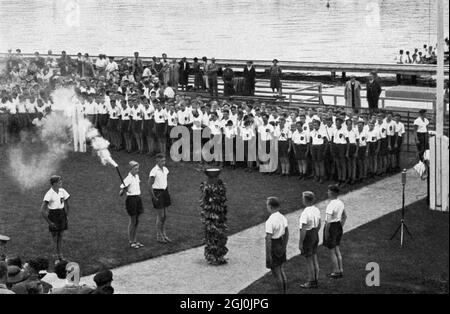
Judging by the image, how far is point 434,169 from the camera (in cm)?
1139

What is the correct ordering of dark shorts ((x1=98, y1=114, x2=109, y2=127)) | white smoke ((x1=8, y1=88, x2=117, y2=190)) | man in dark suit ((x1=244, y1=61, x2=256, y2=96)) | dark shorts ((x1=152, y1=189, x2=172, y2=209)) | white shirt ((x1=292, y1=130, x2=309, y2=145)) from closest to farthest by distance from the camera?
dark shorts ((x1=152, y1=189, x2=172, y2=209)) < white shirt ((x1=292, y1=130, x2=309, y2=145)) < white smoke ((x1=8, y1=88, x2=117, y2=190)) < dark shorts ((x1=98, y1=114, x2=109, y2=127)) < man in dark suit ((x1=244, y1=61, x2=256, y2=96))

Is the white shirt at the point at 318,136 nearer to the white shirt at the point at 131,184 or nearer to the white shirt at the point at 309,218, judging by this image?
the white shirt at the point at 131,184

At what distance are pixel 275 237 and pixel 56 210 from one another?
4583mm

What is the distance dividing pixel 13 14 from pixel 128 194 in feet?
234

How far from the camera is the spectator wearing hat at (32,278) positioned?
11.0 meters

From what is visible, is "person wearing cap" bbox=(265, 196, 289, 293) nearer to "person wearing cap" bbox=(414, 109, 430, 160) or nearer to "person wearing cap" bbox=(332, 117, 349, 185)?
"person wearing cap" bbox=(332, 117, 349, 185)

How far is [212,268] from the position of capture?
49.0 ft

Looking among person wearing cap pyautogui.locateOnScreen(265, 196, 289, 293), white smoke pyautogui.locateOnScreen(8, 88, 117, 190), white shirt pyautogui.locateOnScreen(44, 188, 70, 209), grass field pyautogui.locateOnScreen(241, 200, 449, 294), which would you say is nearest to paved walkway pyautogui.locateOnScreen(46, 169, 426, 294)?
grass field pyautogui.locateOnScreen(241, 200, 449, 294)

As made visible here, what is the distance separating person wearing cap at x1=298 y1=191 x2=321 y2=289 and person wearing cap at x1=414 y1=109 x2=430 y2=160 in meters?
8.82

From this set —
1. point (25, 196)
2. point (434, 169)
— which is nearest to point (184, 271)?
→ point (434, 169)

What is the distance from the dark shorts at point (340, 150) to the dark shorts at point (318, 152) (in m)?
0.35

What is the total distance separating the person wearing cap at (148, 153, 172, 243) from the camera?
16250mm

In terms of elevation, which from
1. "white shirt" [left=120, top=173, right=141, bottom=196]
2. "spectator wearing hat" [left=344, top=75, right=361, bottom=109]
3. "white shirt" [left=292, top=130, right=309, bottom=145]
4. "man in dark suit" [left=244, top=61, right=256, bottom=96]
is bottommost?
"white shirt" [left=120, top=173, right=141, bottom=196]

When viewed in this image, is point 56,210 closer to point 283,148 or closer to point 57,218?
point 57,218
